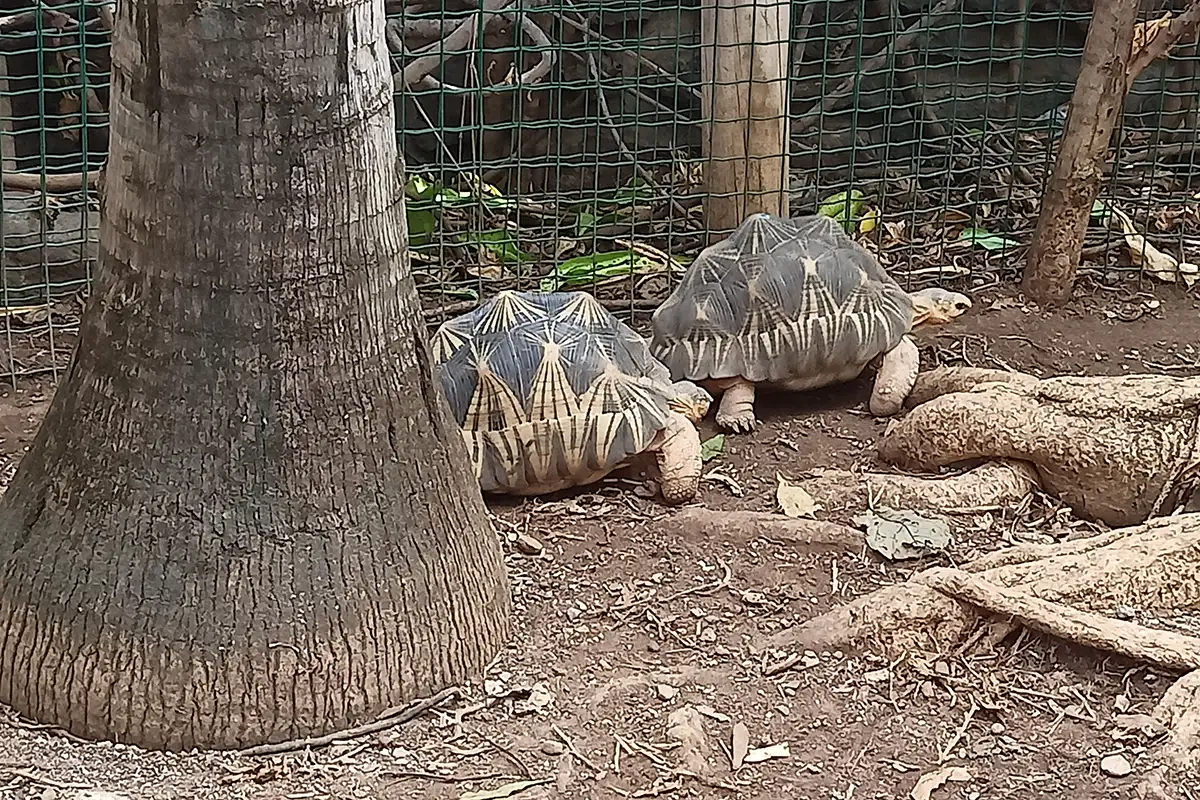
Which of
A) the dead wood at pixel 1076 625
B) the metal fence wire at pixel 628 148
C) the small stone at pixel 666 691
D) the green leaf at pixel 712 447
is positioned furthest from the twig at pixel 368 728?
the metal fence wire at pixel 628 148

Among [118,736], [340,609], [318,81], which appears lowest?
[118,736]

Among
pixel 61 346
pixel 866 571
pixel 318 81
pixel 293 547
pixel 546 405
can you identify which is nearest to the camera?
pixel 318 81

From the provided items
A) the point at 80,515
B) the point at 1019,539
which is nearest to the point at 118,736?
the point at 80,515

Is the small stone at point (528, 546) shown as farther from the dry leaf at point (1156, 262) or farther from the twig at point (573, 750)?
the dry leaf at point (1156, 262)

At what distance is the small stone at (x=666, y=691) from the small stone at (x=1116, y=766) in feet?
2.89

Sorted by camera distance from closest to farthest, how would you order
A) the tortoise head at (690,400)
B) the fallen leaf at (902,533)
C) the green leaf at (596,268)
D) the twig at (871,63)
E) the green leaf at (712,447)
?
the fallen leaf at (902,533) → the tortoise head at (690,400) → the green leaf at (712,447) → the green leaf at (596,268) → the twig at (871,63)

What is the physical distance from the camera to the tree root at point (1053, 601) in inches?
131

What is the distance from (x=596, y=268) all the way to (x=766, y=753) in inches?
122

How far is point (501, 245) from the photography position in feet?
19.8

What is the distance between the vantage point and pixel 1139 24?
217 inches

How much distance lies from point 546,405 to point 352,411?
1219 millimetres

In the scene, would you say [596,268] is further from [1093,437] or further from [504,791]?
[504,791]

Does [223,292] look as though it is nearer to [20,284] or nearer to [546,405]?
[546,405]

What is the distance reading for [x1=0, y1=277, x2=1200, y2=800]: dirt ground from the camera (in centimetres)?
298
